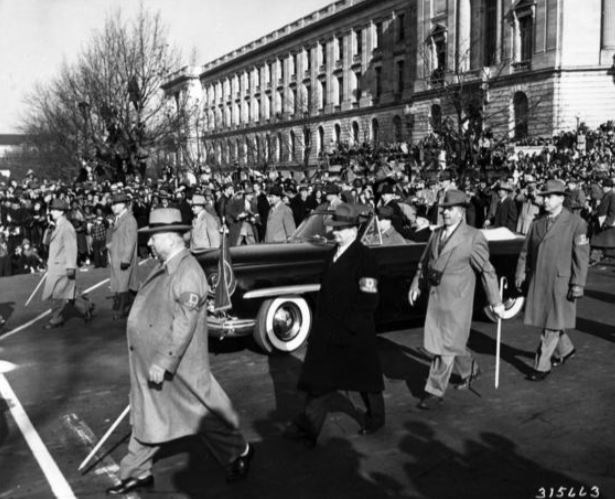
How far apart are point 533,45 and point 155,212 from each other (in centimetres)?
4596

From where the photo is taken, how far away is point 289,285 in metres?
8.47

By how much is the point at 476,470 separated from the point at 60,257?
6935mm

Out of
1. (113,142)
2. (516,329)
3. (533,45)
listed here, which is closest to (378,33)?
(533,45)

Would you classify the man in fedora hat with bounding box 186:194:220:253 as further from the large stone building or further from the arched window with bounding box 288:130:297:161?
the arched window with bounding box 288:130:297:161

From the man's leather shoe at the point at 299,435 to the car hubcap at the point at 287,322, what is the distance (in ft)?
8.96

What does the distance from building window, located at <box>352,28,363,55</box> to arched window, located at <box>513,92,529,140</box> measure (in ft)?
82.8

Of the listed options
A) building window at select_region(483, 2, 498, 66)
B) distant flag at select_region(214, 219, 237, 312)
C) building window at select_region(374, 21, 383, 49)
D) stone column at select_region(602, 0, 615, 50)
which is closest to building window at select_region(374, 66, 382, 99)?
building window at select_region(374, 21, 383, 49)

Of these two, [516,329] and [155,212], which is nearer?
[155,212]

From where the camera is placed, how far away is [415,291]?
6625 mm

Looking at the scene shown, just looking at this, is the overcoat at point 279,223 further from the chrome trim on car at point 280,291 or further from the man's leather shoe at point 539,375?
the man's leather shoe at point 539,375

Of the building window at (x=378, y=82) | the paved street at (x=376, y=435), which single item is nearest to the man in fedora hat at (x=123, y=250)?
the paved street at (x=376, y=435)

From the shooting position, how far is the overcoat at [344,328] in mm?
5324

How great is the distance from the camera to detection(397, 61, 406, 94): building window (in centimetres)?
6328

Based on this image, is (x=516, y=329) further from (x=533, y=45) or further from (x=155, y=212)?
(x=533, y=45)
